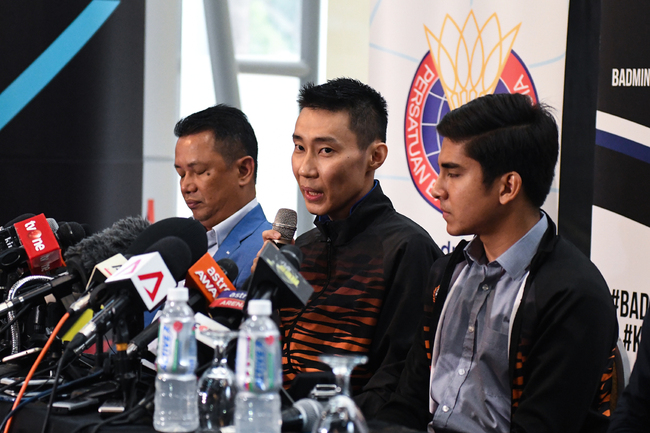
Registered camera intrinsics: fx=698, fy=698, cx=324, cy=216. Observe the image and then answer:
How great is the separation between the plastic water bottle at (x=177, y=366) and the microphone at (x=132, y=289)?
0.10 meters

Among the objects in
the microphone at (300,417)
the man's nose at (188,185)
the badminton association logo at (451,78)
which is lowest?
the microphone at (300,417)

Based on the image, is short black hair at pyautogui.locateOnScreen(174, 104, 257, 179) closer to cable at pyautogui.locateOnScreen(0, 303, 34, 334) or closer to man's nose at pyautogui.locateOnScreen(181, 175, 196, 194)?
man's nose at pyautogui.locateOnScreen(181, 175, 196, 194)

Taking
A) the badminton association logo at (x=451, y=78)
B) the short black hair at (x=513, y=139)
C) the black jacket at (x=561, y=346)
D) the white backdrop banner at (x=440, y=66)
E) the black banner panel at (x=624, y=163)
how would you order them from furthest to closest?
1. the badminton association logo at (x=451, y=78)
2. the white backdrop banner at (x=440, y=66)
3. the black banner panel at (x=624, y=163)
4. the short black hair at (x=513, y=139)
5. the black jacket at (x=561, y=346)

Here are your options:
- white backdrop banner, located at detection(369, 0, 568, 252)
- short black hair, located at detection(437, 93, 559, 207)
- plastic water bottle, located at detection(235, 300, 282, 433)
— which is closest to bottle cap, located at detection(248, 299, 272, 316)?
plastic water bottle, located at detection(235, 300, 282, 433)

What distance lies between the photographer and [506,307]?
1.60 metres

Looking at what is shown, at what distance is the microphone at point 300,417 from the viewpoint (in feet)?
3.76

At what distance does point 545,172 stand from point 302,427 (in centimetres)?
90

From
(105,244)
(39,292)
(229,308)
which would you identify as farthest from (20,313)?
(229,308)

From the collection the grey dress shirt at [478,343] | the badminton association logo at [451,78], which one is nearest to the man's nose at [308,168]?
the grey dress shirt at [478,343]

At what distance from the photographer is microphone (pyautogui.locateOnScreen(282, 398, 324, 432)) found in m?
1.14

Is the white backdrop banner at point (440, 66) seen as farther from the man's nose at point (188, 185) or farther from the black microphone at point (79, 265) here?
the black microphone at point (79, 265)

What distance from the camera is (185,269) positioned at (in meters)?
1.43

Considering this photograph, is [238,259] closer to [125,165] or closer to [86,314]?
[86,314]

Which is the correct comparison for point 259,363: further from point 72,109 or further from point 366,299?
→ point 72,109
